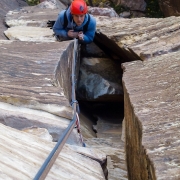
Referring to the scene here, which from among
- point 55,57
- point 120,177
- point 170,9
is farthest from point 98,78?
point 170,9

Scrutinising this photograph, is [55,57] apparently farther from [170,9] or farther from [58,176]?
[170,9]

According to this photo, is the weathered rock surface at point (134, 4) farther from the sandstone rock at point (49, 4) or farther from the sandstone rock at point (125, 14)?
the sandstone rock at point (49, 4)

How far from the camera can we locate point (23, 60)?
4.61 m

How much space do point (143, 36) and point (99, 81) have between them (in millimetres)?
1622

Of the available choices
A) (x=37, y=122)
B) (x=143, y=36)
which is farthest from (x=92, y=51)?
(x=37, y=122)

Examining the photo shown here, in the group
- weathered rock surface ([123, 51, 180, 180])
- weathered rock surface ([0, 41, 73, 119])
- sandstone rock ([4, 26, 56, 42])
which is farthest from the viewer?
sandstone rock ([4, 26, 56, 42])

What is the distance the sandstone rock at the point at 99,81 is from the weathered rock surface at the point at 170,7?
834 cm

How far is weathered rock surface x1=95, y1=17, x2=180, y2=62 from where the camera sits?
510 centimetres

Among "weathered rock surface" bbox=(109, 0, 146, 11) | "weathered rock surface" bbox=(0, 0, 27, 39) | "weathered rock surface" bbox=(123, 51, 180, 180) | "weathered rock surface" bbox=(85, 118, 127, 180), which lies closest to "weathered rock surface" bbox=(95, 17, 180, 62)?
"weathered rock surface" bbox=(123, 51, 180, 180)

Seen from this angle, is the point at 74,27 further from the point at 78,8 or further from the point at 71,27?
the point at 78,8

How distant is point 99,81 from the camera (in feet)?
24.0

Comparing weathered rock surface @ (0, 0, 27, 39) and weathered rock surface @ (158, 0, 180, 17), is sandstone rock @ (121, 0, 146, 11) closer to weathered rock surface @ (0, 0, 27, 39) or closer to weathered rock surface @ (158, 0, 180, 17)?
weathered rock surface @ (158, 0, 180, 17)

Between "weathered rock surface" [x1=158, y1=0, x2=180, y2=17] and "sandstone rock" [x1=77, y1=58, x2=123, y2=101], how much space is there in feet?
27.3

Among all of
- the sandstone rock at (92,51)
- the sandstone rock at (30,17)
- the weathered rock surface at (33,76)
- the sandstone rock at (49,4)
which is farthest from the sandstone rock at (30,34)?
the sandstone rock at (49,4)
